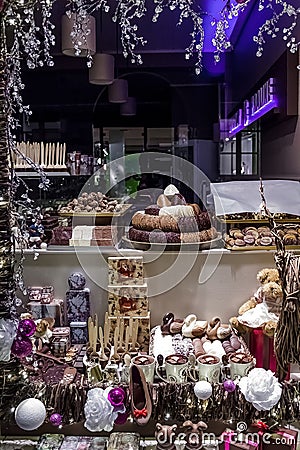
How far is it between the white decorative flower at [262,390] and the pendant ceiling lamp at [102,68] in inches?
127

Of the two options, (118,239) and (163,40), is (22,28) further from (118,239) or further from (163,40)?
(163,40)

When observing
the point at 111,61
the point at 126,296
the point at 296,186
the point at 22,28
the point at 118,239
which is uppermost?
the point at 111,61

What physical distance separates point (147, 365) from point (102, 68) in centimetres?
319

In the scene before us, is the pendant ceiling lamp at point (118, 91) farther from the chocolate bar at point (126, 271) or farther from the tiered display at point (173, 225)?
the chocolate bar at point (126, 271)

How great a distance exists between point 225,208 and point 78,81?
11.3 ft

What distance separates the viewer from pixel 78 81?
15.5 ft

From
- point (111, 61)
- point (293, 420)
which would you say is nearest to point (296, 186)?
point (293, 420)

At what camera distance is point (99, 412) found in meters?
1.05

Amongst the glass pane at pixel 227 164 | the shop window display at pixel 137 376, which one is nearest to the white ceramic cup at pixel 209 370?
the shop window display at pixel 137 376

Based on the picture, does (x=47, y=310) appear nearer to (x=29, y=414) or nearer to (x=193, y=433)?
(x=29, y=414)

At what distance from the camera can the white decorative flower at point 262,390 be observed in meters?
1.04

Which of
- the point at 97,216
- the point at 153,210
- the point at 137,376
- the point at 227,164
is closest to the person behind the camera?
the point at 137,376

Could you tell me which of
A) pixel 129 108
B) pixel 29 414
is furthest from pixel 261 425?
pixel 129 108

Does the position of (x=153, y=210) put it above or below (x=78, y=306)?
above
